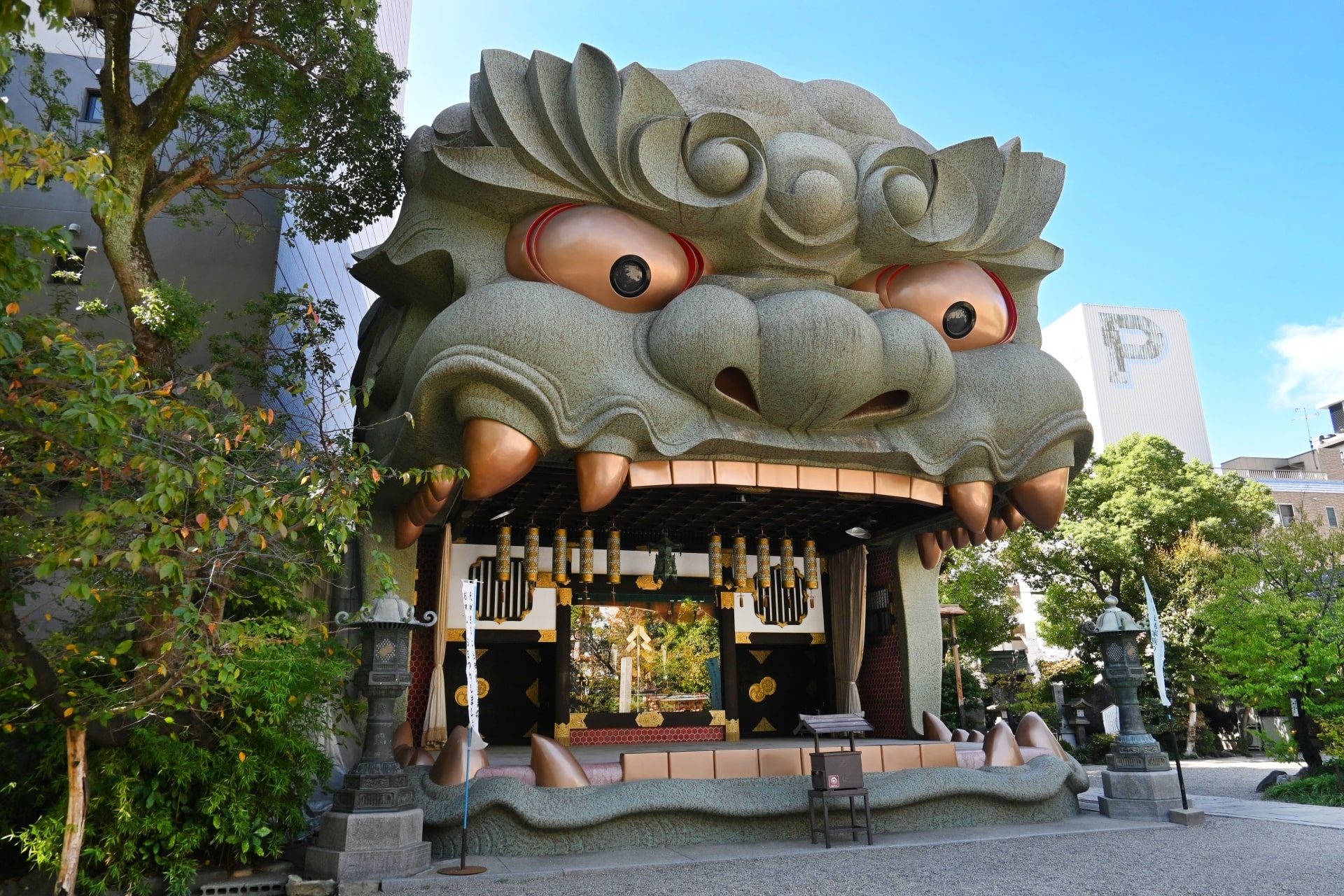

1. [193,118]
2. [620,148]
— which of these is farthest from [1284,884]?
[193,118]

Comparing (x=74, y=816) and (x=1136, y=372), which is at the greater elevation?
(x=1136, y=372)

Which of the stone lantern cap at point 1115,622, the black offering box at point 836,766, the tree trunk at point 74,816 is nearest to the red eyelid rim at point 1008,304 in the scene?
the stone lantern cap at point 1115,622

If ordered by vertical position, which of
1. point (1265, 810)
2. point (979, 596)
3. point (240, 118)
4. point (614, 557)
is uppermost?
point (240, 118)

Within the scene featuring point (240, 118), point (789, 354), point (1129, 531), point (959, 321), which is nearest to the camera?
point (789, 354)

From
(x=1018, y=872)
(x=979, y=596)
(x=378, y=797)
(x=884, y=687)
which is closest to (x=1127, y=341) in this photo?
(x=979, y=596)

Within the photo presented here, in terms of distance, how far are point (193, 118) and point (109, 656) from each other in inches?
261

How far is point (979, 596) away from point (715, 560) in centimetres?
1362

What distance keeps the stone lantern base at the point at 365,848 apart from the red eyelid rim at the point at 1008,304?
304 inches

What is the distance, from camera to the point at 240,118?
394 inches

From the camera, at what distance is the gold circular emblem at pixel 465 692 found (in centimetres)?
1129

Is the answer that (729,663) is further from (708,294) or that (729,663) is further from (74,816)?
(74,816)

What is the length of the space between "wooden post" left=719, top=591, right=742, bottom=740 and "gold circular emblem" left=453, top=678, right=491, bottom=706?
334cm

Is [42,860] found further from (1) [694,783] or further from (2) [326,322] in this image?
(2) [326,322]

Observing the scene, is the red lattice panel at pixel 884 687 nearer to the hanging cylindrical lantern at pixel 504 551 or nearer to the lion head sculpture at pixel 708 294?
the lion head sculpture at pixel 708 294
